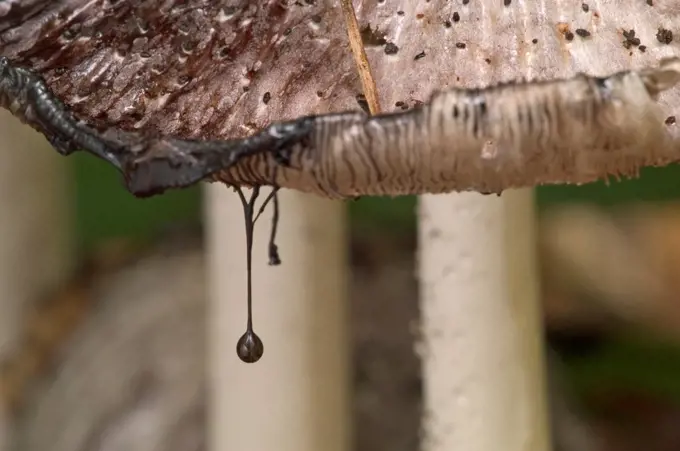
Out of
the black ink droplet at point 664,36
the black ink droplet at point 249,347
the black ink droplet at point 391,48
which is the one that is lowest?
the black ink droplet at point 249,347

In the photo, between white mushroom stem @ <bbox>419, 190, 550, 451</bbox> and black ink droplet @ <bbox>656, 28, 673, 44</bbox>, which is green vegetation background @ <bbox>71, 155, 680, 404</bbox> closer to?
white mushroom stem @ <bbox>419, 190, 550, 451</bbox>

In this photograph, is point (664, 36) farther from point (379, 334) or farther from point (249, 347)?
point (379, 334)

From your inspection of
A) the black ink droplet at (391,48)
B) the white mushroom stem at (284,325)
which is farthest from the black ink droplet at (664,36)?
the white mushroom stem at (284,325)

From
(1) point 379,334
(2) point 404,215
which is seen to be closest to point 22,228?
(1) point 379,334

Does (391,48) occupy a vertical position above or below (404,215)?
above

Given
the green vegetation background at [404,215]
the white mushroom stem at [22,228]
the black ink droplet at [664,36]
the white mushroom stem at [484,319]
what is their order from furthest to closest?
the green vegetation background at [404,215], the white mushroom stem at [22,228], the white mushroom stem at [484,319], the black ink droplet at [664,36]

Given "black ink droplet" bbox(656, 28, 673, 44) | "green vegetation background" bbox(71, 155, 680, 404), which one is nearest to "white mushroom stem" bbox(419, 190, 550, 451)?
"black ink droplet" bbox(656, 28, 673, 44)

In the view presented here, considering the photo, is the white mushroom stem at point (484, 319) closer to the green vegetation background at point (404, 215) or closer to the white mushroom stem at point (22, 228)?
the white mushroom stem at point (22, 228)
